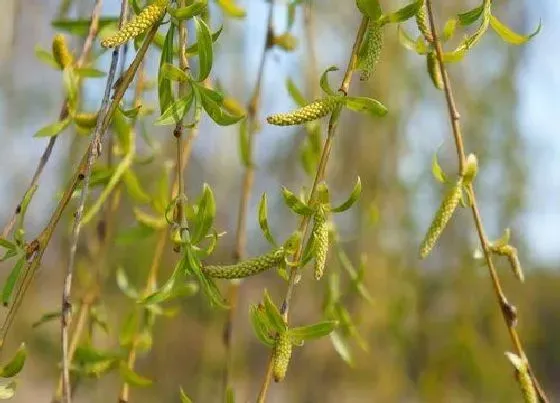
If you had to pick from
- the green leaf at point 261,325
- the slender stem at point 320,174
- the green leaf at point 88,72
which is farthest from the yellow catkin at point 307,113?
the green leaf at point 88,72

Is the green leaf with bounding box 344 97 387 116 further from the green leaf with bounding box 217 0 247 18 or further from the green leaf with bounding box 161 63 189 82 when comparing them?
the green leaf with bounding box 217 0 247 18

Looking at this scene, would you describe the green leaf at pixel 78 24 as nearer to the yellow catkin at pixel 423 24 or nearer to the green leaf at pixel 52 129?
the green leaf at pixel 52 129

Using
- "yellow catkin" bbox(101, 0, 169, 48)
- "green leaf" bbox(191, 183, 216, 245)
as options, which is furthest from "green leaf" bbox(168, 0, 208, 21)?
"green leaf" bbox(191, 183, 216, 245)

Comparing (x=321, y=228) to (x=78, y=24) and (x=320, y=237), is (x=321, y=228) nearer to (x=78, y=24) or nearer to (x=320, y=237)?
(x=320, y=237)

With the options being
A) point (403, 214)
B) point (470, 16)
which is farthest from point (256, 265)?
point (403, 214)

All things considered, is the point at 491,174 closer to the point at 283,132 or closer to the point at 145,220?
the point at 283,132

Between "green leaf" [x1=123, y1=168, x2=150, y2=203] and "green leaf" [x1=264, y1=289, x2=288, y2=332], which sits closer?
"green leaf" [x1=264, y1=289, x2=288, y2=332]
